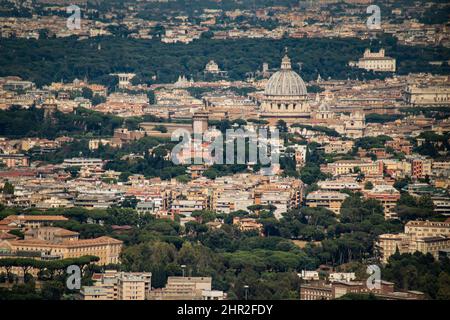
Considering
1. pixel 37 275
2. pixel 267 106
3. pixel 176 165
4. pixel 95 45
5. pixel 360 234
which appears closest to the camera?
pixel 37 275

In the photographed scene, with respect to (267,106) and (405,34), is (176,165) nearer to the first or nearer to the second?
(267,106)

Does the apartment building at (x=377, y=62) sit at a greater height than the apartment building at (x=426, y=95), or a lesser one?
greater

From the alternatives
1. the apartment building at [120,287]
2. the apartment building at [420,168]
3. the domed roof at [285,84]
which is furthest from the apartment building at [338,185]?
the domed roof at [285,84]

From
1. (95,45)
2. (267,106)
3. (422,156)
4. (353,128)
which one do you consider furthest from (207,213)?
(95,45)

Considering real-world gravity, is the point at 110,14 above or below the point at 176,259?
above

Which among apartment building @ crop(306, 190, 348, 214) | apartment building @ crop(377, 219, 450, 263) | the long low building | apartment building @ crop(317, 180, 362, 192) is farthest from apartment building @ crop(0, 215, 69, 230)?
apartment building @ crop(317, 180, 362, 192)

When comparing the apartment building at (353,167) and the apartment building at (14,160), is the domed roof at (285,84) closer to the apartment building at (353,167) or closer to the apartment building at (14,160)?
the apartment building at (14,160)
